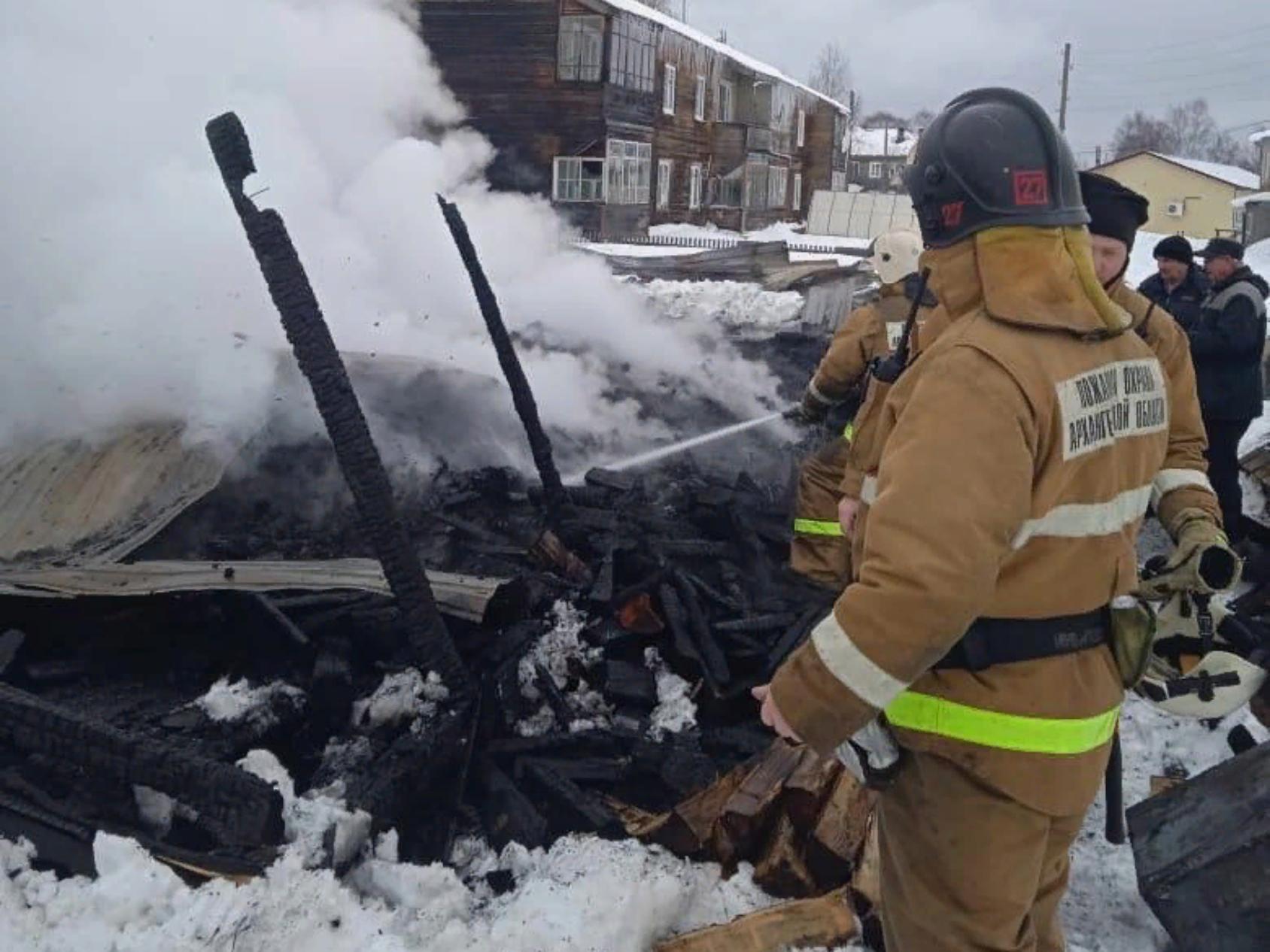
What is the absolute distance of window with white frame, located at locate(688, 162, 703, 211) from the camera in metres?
36.6

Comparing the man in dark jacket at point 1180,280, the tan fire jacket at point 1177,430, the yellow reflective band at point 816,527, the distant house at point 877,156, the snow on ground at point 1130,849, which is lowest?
the snow on ground at point 1130,849

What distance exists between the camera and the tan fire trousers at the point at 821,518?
19.6 ft

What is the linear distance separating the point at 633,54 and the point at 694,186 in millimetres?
6952

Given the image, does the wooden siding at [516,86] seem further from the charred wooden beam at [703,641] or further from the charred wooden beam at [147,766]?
the charred wooden beam at [147,766]

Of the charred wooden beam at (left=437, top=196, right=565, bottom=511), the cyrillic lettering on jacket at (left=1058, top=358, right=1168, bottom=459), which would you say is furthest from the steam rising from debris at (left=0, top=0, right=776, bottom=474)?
the cyrillic lettering on jacket at (left=1058, top=358, right=1168, bottom=459)

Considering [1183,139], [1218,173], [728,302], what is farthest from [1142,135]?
[728,302]

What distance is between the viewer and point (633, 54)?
100 ft

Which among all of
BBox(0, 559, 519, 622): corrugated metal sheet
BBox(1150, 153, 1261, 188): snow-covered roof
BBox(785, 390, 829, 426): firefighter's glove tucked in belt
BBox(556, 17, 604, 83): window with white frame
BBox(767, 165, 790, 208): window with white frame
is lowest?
BBox(0, 559, 519, 622): corrugated metal sheet

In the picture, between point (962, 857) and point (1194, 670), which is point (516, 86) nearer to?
point (1194, 670)

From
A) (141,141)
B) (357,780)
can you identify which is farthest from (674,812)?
(141,141)

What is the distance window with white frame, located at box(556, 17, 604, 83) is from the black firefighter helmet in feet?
92.6

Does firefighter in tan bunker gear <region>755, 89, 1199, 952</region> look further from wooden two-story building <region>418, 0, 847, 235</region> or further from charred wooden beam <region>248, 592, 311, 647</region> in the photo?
wooden two-story building <region>418, 0, 847, 235</region>

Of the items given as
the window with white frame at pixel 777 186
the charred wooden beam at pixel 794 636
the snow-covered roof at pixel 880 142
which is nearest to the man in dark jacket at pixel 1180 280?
the charred wooden beam at pixel 794 636

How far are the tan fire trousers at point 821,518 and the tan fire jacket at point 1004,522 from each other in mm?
3466
